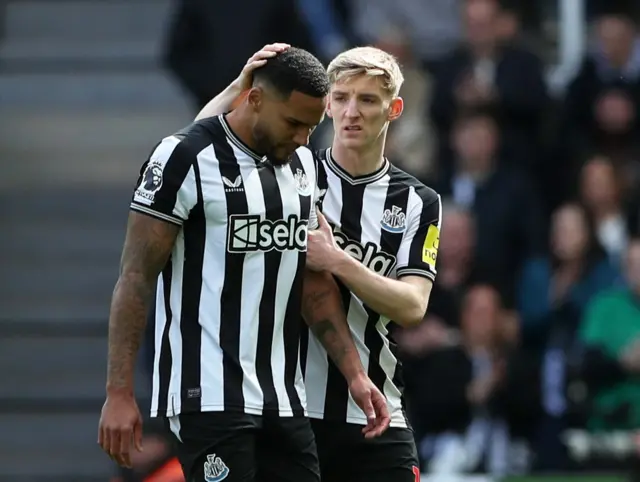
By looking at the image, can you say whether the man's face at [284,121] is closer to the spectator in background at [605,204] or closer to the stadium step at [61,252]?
the spectator in background at [605,204]

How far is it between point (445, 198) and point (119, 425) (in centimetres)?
540

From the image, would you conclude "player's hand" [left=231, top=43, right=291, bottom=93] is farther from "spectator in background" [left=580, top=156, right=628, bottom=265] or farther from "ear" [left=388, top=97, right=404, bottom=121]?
"spectator in background" [left=580, top=156, right=628, bottom=265]

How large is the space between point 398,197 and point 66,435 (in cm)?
542

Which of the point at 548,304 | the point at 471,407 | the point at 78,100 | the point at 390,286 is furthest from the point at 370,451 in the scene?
the point at 78,100

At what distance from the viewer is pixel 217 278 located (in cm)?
A: 495

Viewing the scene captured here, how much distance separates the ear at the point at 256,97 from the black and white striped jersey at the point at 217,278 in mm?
134

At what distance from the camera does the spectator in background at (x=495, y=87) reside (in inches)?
407

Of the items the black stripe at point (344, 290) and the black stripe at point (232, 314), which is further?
the black stripe at point (344, 290)

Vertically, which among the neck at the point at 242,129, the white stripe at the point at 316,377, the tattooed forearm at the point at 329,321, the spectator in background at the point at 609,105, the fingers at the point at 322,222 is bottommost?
the white stripe at the point at 316,377

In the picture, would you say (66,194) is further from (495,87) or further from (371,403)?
(371,403)

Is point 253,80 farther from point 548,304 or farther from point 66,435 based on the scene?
point 66,435

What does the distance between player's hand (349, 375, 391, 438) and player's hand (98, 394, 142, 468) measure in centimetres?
83

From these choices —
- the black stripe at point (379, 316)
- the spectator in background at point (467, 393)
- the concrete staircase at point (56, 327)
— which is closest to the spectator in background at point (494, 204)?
the spectator in background at point (467, 393)

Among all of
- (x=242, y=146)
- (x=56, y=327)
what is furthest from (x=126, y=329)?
(x=56, y=327)
